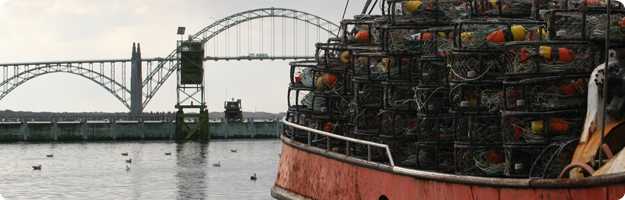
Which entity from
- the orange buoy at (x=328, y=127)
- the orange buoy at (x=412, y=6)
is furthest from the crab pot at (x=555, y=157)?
the orange buoy at (x=328, y=127)

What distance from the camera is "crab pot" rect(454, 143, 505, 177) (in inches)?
933

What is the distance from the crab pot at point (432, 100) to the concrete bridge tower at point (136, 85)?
16675cm

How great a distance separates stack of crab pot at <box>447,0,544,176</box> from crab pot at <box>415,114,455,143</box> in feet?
3.99

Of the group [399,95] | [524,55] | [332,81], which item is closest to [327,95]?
[332,81]

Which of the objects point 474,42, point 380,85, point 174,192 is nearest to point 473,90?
point 474,42

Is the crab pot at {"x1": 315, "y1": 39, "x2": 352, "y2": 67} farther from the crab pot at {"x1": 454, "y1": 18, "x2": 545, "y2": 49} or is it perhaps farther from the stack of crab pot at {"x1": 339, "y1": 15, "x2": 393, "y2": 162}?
the crab pot at {"x1": 454, "y1": 18, "x2": 545, "y2": 49}

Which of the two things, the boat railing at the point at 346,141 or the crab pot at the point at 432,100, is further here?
the boat railing at the point at 346,141

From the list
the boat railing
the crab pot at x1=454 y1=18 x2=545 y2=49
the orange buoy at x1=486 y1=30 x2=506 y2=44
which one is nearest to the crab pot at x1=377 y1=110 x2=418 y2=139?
the boat railing

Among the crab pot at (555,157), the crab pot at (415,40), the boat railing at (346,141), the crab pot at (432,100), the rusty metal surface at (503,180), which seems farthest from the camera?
the boat railing at (346,141)

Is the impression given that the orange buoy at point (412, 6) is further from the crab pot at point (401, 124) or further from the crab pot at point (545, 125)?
the crab pot at point (545, 125)

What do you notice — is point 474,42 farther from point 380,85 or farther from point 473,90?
point 380,85

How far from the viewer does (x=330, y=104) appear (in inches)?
1299

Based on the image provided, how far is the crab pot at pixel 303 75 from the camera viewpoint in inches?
1386

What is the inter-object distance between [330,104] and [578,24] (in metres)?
11.1
